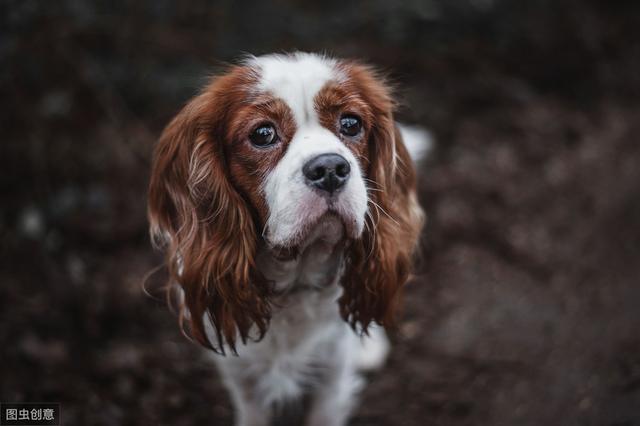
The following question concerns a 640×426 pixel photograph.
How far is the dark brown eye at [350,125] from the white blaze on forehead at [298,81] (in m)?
0.13

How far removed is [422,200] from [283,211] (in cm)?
240

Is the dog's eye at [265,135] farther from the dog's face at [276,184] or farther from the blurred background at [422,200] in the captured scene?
the blurred background at [422,200]

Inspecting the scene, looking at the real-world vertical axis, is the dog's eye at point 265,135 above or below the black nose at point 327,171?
above

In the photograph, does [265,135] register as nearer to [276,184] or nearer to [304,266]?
[276,184]

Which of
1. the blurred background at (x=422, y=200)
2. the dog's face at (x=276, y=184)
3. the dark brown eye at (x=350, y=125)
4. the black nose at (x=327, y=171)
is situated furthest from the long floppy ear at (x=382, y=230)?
the blurred background at (x=422, y=200)

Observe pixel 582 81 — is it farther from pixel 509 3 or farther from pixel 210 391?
pixel 210 391

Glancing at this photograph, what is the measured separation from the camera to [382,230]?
7.24 feet

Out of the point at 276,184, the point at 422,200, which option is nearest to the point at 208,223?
the point at 276,184

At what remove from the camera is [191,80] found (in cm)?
425

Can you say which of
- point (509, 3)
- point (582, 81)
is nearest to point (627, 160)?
point (582, 81)

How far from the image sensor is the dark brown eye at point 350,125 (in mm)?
2051

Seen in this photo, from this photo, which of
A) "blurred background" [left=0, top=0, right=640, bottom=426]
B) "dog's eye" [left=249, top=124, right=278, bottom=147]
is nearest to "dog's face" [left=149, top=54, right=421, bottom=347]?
"dog's eye" [left=249, top=124, right=278, bottom=147]

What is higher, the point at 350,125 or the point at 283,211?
the point at 350,125

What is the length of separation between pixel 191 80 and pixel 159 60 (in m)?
0.27
